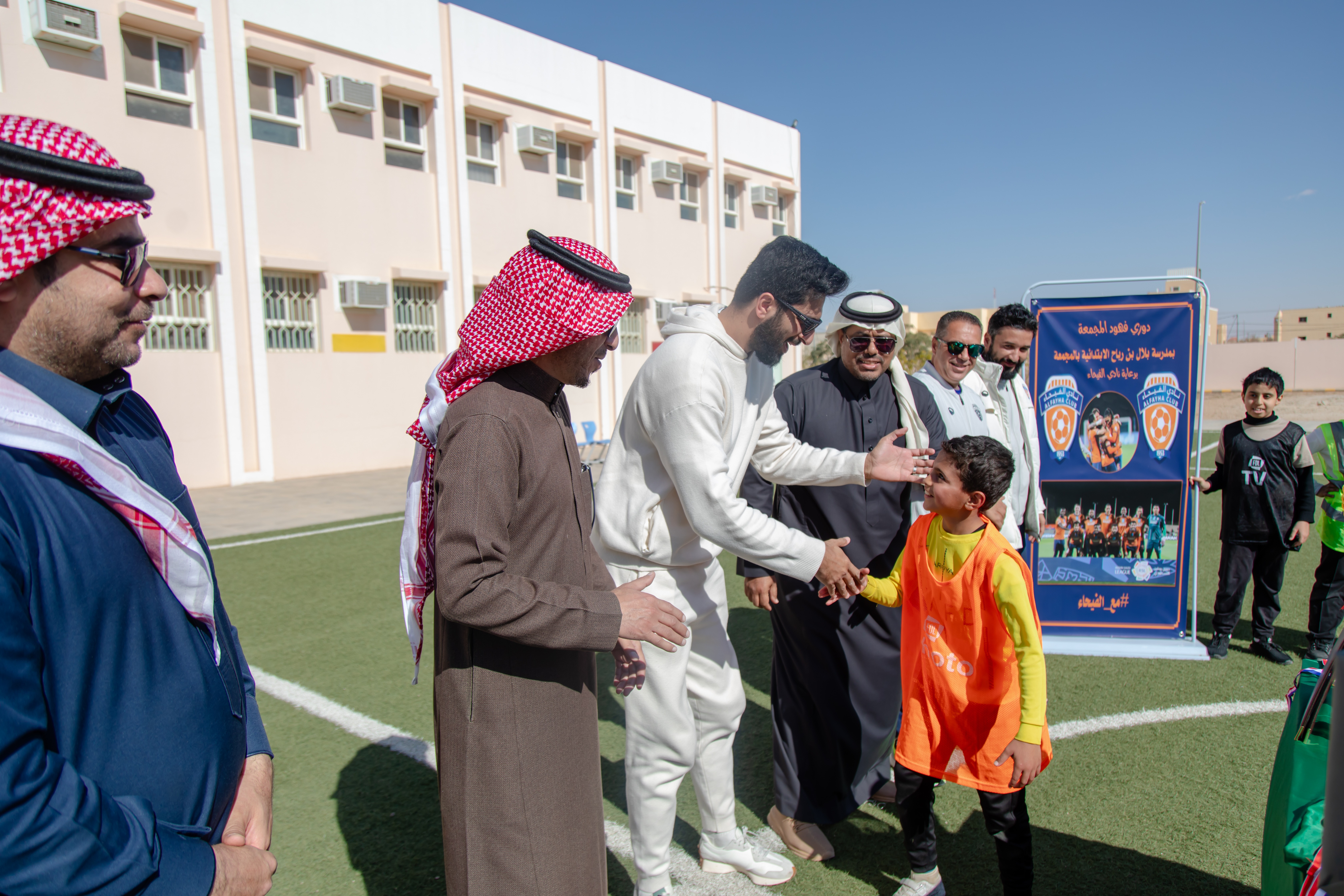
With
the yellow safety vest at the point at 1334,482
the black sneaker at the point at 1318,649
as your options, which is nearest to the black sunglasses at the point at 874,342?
the yellow safety vest at the point at 1334,482

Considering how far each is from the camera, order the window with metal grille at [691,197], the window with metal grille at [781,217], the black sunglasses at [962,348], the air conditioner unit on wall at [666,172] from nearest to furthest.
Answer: the black sunglasses at [962,348] → the air conditioner unit on wall at [666,172] → the window with metal grille at [691,197] → the window with metal grille at [781,217]

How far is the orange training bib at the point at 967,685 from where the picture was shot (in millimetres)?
2533

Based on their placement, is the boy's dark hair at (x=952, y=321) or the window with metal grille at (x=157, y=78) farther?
the window with metal grille at (x=157, y=78)

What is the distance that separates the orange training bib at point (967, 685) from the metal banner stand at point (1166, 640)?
2.93m

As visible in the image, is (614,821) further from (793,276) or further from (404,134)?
(404,134)

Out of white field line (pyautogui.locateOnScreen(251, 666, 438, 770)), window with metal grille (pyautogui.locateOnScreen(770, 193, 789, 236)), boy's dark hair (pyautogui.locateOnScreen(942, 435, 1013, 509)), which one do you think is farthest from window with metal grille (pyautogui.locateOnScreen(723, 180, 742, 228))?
boy's dark hair (pyautogui.locateOnScreen(942, 435, 1013, 509))

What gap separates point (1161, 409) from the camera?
5234mm

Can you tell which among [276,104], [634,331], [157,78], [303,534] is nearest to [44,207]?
[303,534]

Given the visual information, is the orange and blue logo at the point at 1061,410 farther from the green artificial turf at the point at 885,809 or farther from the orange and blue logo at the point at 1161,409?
the green artificial turf at the point at 885,809

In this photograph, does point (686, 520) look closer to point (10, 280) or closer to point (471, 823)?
point (471, 823)

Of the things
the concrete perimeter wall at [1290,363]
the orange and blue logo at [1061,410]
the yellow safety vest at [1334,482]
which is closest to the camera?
the yellow safety vest at [1334,482]

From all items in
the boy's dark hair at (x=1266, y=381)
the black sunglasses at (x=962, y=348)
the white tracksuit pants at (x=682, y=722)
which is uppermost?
the black sunglasses at (x=962, y=348)

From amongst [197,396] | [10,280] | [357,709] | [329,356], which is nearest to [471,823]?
[10,280]

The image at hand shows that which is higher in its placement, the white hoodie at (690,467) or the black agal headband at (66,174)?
the black agal headband at (66,174)
